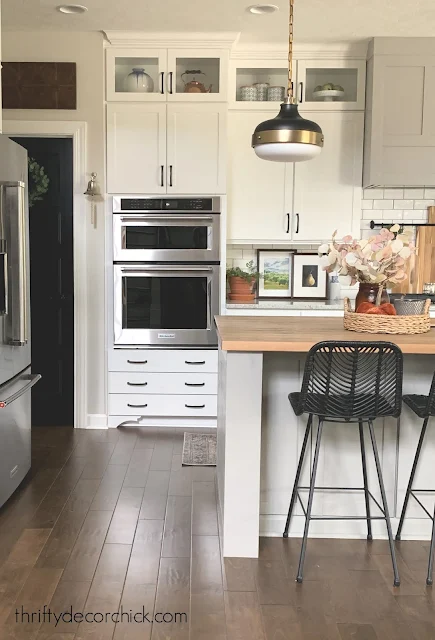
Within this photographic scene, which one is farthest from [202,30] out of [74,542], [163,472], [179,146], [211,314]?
[74,542]

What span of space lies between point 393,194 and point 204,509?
303 centimetres

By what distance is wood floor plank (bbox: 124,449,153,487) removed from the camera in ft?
12.7

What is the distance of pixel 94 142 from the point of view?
4.94 m

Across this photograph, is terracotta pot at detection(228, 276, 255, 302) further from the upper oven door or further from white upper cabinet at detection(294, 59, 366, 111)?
white upper cabinet at detection(294, 59, 366, 111)

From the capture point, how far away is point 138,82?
4.93m

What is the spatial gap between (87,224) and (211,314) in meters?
1.11

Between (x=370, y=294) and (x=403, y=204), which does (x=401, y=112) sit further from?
(x=370, y=294)

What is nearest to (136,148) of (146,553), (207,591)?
(146,553)

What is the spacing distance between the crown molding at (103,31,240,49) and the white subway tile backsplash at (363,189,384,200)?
A: 1491 mm

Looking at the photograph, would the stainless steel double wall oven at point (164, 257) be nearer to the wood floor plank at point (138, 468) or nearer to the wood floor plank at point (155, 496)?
the wood floor plank at point (138, 468)

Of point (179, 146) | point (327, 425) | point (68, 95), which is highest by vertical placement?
point (68, 95)

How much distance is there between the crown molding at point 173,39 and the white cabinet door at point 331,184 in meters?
0.78

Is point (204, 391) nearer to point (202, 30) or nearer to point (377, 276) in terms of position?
point (377, 276)

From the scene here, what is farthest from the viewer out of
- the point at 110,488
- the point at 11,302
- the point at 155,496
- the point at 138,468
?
the point at 138,468
